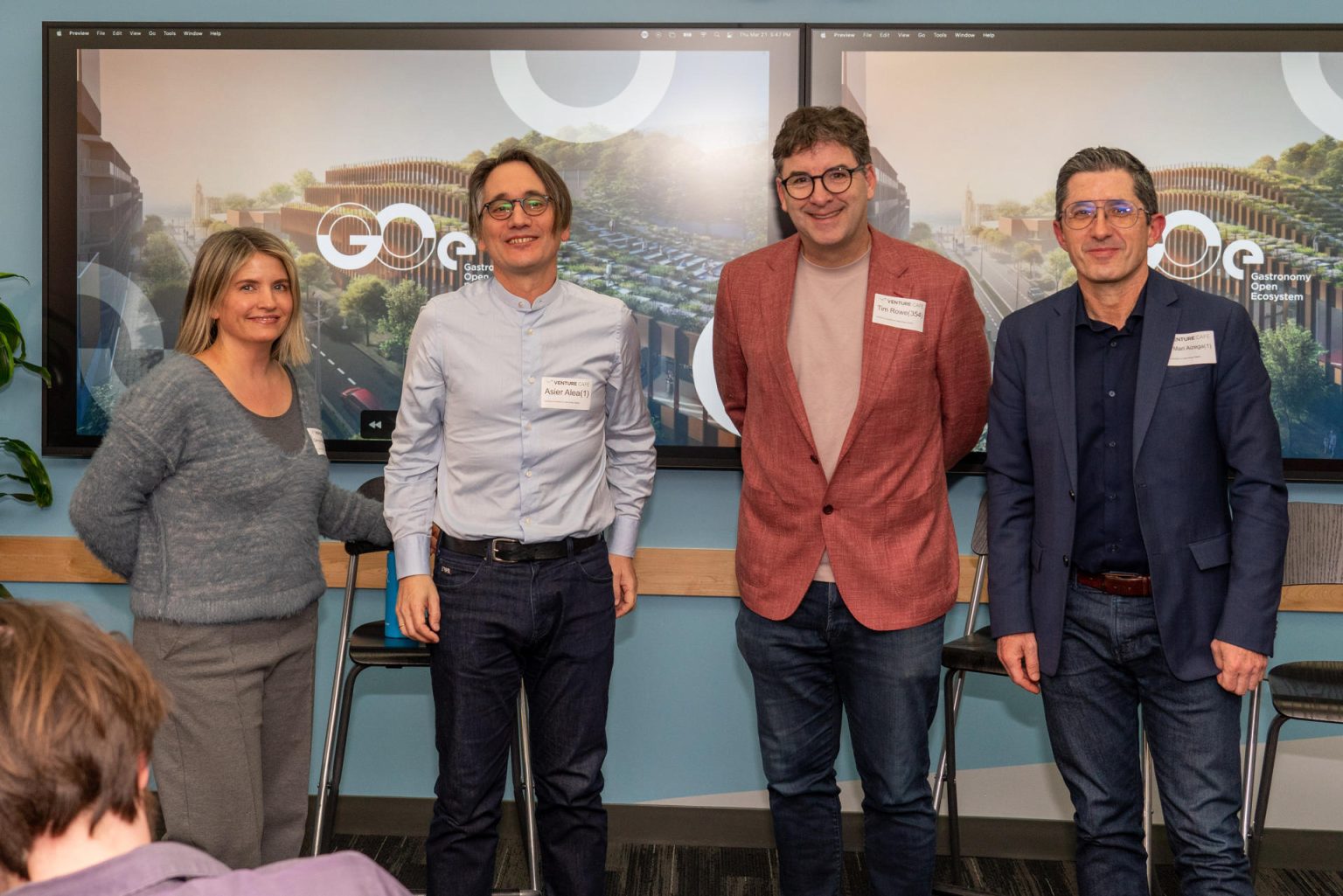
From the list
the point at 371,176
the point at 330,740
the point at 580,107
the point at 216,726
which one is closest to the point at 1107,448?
the point at 216,726

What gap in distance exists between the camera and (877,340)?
85.8 inches

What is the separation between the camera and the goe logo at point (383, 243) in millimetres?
3168

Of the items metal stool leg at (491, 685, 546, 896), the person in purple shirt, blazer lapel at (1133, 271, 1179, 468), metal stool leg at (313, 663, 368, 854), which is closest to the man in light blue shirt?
metal stool leg at (491, 685, 546, 896)

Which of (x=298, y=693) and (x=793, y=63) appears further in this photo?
(x=793, y=63)

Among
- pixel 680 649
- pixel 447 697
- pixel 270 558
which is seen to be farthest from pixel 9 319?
pixel 680 649

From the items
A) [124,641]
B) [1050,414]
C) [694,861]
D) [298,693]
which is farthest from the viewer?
[694,861]

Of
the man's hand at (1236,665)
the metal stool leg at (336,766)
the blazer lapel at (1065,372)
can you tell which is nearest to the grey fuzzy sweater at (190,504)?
the metal stool leg at (336,766)

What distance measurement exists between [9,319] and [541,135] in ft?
4.90

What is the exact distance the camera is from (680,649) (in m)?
3.29

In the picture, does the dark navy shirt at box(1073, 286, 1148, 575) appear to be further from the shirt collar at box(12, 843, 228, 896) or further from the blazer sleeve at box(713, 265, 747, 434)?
the shirt collar at box(12, 843, 228, 896)

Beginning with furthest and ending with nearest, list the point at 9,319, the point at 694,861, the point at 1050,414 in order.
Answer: the point at 694,861, the point at 9,319, the point at 1050,414

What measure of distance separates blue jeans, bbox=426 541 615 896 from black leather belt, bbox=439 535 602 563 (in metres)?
0.01

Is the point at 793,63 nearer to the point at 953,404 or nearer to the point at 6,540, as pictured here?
the point at 953,404

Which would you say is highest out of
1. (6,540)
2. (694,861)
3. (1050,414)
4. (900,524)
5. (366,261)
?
(366,261)
